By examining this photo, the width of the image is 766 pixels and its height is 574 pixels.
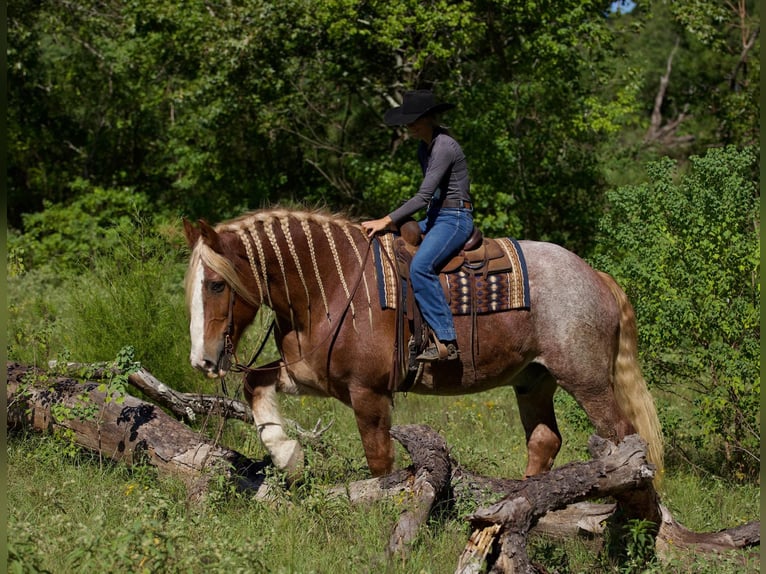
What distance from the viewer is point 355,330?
6047 millimetres

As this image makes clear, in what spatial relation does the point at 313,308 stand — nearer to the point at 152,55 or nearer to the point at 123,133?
the point at 152,55

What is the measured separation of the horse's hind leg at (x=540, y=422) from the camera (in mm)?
6836

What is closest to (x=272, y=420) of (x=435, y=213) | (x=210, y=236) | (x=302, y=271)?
(x=302, y=271)

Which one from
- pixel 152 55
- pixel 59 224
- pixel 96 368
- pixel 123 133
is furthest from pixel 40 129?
pixel 96 368

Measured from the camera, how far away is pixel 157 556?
14.0 ft

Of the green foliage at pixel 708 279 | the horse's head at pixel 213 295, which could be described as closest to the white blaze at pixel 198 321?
the horse's head at pixel 213 295

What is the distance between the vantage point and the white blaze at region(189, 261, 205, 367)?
5.77m

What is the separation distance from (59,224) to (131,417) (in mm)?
11945

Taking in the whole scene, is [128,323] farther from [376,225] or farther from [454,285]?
[454,285]

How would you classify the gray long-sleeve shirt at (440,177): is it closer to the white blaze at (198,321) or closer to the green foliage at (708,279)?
the white blaze at (198,321)

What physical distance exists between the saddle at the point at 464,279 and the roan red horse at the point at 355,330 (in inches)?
3.8

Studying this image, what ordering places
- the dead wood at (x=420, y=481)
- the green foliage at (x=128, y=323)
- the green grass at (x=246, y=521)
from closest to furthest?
→ the green grass at (x=246, y=521) → the dead wood at (x=420, y=481) → the green foliage at (x=128, y=323)

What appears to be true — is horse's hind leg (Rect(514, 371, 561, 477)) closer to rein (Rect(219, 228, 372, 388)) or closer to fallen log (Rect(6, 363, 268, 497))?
rein (Rect(219, 228, 372, 388))

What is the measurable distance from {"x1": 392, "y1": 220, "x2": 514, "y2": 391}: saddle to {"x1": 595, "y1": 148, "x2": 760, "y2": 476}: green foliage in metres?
1.83
